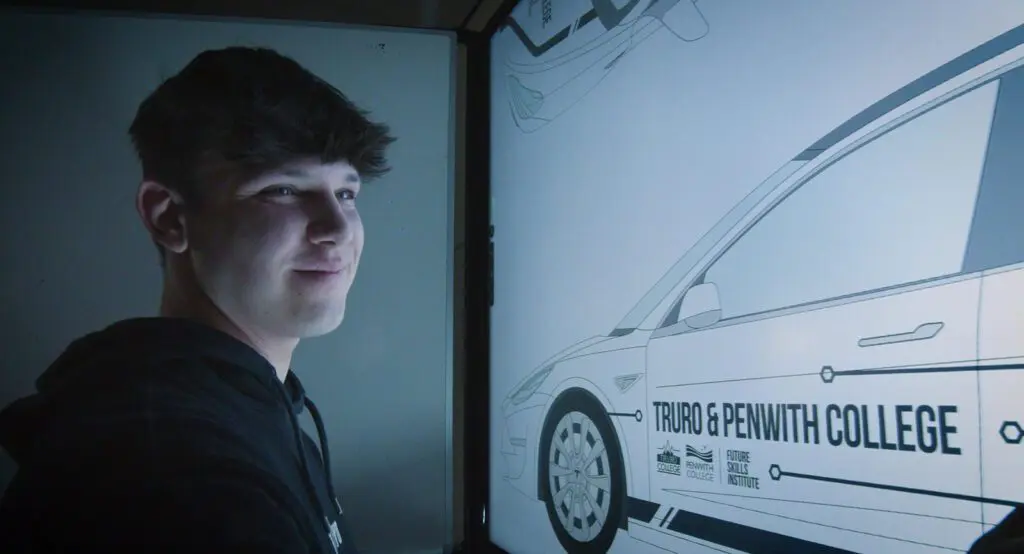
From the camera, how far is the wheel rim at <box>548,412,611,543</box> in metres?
1.63

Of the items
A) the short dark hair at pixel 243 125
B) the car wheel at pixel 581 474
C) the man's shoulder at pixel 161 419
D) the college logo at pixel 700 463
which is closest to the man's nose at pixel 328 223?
the short dark hair at pixel 243 125

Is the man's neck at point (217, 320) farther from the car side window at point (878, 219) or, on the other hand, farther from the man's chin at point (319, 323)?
the car side window at point (878, 219)

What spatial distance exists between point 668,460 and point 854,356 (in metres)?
0.48

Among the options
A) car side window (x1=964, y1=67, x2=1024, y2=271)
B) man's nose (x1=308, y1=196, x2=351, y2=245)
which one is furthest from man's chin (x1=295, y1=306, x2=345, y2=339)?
car side window (x1=964, y1=67, x2=1024, y2=271)

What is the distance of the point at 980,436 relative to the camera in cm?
84

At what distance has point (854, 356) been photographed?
1.00 meters

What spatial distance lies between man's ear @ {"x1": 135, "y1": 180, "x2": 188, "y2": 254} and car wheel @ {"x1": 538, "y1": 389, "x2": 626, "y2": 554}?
3.07 ft

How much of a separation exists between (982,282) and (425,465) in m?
1.44

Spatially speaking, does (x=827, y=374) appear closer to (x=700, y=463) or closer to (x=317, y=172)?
(x=700, y=463)

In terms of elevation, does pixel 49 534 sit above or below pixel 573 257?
below

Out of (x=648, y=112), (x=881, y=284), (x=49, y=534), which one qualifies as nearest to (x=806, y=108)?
(x=881, y=284)

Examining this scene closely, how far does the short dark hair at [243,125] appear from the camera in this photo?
1721 millimetres

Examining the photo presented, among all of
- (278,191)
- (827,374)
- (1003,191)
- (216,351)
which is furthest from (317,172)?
(1003,191)

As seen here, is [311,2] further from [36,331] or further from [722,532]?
[722,532]
